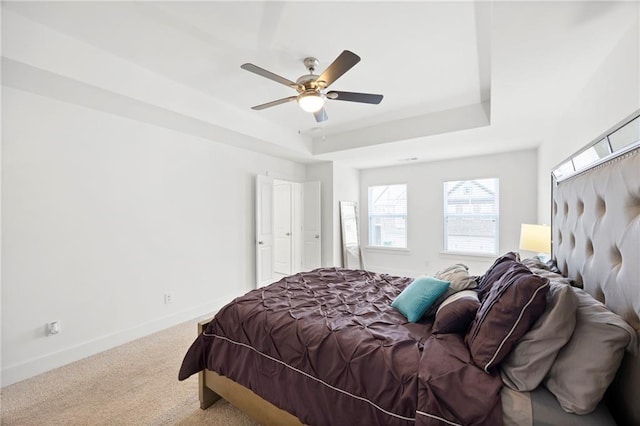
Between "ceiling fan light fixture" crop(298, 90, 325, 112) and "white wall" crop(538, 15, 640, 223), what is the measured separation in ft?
6.12

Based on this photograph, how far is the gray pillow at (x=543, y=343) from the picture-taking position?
3.56 feet

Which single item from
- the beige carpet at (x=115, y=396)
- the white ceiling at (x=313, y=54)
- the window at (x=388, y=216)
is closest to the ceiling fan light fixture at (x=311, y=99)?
the white ceiling at (x=313, y=54)

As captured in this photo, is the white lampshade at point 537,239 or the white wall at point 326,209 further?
the white wall at point 326,209

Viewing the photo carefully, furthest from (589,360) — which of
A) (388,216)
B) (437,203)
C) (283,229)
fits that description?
(388,216)

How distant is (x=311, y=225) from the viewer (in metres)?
5.47

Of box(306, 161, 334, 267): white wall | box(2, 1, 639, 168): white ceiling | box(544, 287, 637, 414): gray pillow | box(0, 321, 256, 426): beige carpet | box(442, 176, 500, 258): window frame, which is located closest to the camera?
box(544, 287, 637, 414): gray pillow

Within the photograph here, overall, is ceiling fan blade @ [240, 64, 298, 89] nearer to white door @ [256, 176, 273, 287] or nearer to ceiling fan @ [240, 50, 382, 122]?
ceiling fan @ [240, 50, 382, 122]

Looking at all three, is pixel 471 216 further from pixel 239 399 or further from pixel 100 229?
pixel 100 229

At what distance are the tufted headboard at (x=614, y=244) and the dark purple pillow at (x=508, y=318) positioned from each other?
26 cm

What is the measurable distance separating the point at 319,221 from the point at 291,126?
1870 millimetres

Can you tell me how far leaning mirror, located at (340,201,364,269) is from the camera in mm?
5555

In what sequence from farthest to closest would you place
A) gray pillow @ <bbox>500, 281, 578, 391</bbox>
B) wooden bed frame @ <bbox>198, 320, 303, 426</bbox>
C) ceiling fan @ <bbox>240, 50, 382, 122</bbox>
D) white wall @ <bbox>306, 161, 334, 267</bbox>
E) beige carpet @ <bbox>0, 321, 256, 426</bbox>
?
1. white wall @ <bbox>306, 161, 334, 267</bbox>
2. ceiling fan @ <bbox>240, 50, 382, 122</bbox>
3. beige carpet @ <bbox>0, 321, 256, 426</bbox>
4. wooden bed frame @ <bbox>198, 320, 303, 426</bbox>
5. gray pillow @ <bbox>500, 281, 578, 391</bbox>

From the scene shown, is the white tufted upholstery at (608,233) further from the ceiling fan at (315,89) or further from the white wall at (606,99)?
the ceiling fan at (315,89)

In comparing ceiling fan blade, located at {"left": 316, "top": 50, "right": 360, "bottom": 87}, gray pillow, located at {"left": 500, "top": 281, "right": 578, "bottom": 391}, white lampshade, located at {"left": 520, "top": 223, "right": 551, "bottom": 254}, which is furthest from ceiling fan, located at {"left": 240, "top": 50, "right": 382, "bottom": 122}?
white lampshade, located at {"left": 520, "top": 223, "right": 551, "bottom": 254}
